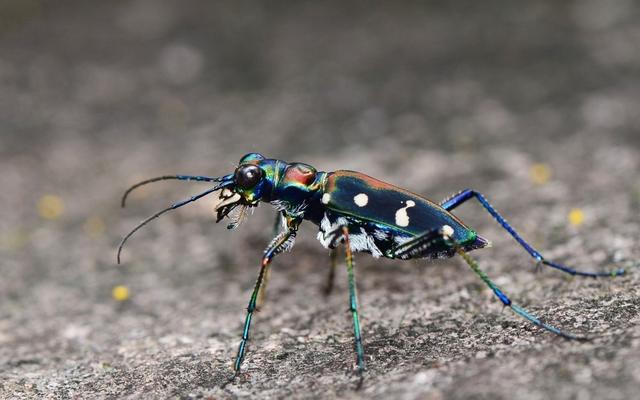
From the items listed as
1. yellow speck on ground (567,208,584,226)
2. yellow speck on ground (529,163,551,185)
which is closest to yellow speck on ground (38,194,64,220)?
yellow speck on ground (529,163,551,185)

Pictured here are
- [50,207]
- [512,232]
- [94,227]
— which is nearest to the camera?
[512,232]

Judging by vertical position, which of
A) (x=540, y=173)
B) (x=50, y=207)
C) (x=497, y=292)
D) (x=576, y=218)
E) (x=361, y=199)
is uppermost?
(x=50, y=207)

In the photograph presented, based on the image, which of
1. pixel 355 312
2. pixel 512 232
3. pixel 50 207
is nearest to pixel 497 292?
pixel 512 232

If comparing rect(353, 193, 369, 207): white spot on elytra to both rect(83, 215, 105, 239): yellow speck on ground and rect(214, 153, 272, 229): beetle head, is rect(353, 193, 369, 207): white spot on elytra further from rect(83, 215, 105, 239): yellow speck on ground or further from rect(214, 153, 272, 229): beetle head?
rect(83, 215, 105, 239): yellow speck on ground

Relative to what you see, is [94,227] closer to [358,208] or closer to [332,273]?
[332,273]

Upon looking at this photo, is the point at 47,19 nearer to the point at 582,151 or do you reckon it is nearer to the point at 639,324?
the point at 582,151

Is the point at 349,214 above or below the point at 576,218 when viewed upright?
below

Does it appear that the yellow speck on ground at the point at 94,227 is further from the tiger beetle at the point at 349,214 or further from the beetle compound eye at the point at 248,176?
the beetle compound eye at the point at 248,176
